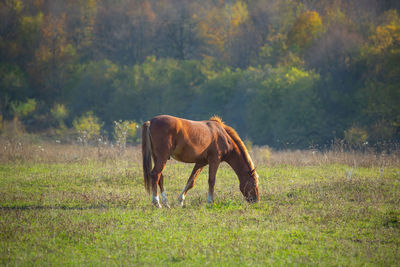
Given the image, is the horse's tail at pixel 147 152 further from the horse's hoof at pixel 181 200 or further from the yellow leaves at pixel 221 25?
the yellow leaves at pixel 221 25

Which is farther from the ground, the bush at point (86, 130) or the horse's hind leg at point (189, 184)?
the horse's hind leg at point (189, 184)

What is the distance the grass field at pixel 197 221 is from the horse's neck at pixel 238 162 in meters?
0.60

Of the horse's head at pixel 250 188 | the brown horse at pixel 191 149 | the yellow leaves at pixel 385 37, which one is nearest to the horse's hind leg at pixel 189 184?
the brown horse at pixel 191 149

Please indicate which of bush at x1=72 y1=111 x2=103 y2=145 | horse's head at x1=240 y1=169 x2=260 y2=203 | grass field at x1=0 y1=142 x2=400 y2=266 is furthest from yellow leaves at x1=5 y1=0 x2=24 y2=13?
horse's head at x1=240 y1=169 x2=260 y2=203

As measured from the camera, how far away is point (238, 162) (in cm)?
969

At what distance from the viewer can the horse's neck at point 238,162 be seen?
962cm

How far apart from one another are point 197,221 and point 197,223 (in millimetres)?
70

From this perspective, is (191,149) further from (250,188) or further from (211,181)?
(250,188)

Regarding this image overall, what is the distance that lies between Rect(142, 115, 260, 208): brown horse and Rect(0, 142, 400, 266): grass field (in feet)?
1.42

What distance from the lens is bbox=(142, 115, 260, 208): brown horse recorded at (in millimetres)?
8602

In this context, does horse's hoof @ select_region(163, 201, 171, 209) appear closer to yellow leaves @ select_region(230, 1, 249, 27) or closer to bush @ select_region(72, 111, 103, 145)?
bush @ select_region(72, 111, 103, 145)

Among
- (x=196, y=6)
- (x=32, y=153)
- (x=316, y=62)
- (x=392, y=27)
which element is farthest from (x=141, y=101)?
(x=32, y=153)

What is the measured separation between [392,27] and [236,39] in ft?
61.4

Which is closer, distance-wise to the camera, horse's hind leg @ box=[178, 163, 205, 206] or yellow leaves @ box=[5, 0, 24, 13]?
horse's hind leg @ box=[178, 163, 205, 206]
